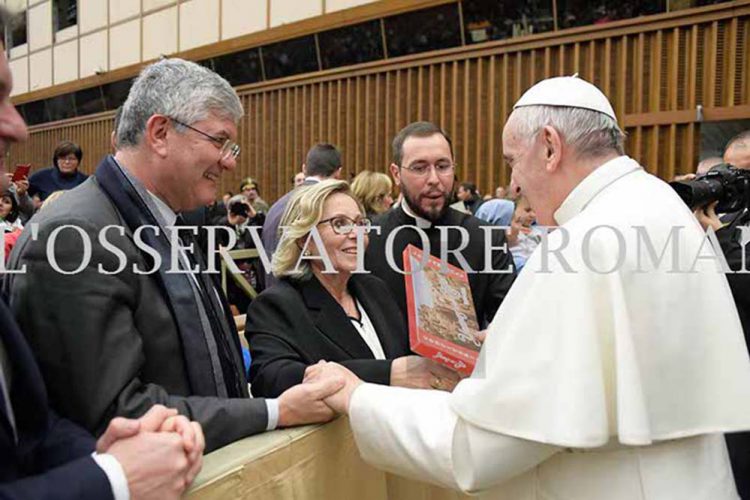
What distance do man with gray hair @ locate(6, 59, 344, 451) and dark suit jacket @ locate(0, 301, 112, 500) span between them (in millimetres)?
65

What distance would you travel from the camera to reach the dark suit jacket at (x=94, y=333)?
1.22 m

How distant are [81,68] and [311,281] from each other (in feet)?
42.2

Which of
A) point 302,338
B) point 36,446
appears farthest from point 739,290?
point 36,446

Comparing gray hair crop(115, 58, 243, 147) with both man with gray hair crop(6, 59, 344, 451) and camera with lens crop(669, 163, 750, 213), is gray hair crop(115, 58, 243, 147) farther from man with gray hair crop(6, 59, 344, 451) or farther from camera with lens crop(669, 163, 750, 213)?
camera with lens crop(669, 163, 750, 213)

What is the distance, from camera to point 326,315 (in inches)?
81.4

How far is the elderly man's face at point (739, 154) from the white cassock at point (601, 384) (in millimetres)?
2401

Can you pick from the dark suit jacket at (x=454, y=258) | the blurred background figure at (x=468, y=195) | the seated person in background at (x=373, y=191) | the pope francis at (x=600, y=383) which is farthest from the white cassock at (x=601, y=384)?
the blurred background figure at (x=468, y=195)

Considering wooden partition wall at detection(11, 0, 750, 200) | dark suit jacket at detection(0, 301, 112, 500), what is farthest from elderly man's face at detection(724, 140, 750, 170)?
dark suit jacket at detection(0, 301, 112, 500)

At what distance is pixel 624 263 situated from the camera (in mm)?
1319

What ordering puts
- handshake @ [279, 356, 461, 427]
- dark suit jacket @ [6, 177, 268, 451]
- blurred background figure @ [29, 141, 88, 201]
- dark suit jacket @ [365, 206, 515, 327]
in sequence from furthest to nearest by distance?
blurred background figure @ [29, 141, 88, 201]
dark suit jacket @ [365, 206, 515, 327]
handshake @ [279, 356, 461, 427]
dark suit jacket @ [6, 177, 268, 451]

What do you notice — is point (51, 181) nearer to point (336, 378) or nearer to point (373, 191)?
point (373, 191)

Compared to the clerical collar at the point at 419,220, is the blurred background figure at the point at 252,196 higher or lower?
higher

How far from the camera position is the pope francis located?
1281 millimetres

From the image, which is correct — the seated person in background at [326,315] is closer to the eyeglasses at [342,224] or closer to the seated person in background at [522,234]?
the eyeglasses at [342,224]
